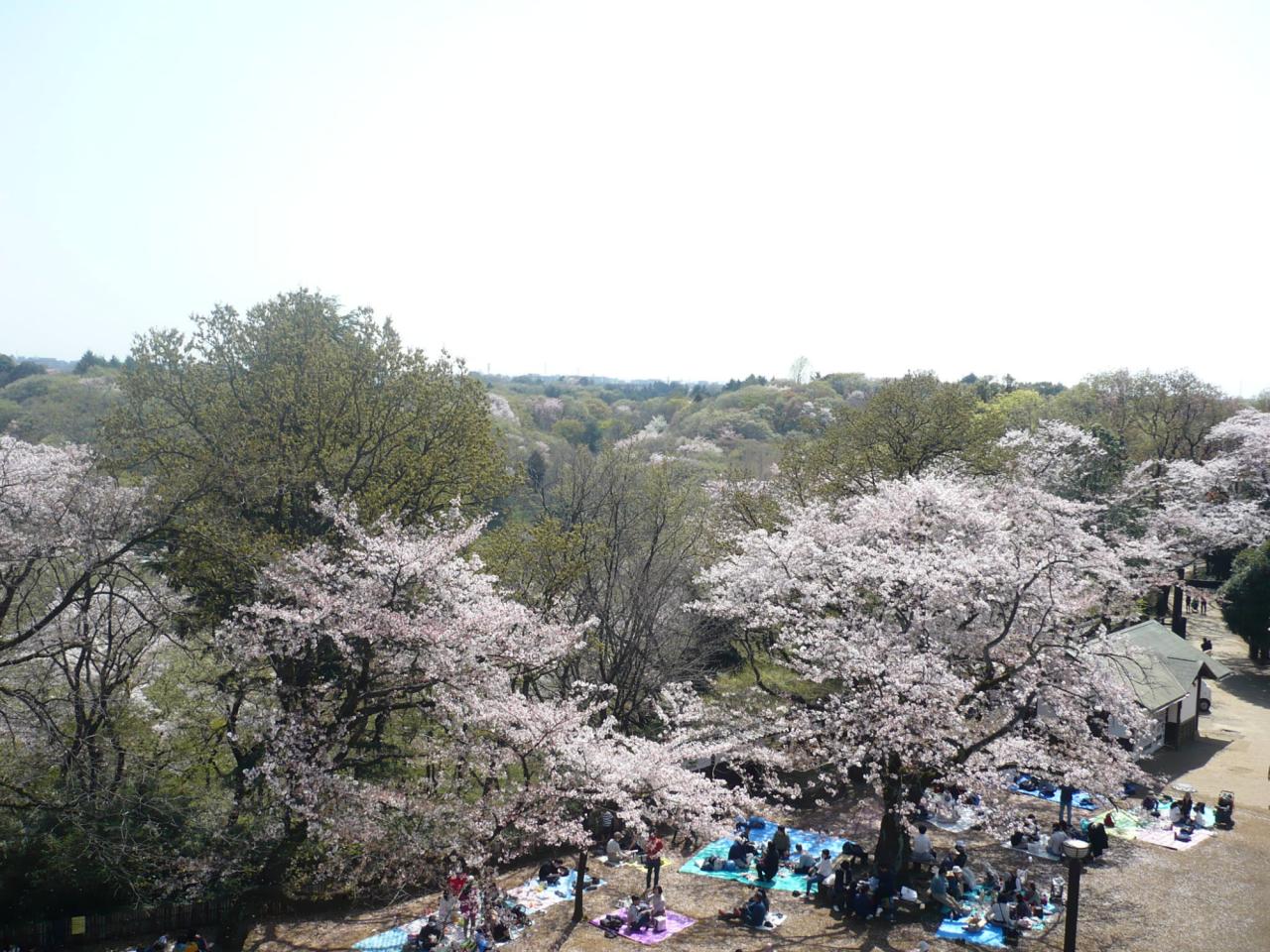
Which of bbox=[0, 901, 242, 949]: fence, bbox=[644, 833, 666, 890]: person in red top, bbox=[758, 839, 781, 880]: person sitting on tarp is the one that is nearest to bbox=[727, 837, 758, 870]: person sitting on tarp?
bbox=[758, 839, 781, 880]: person sitting on tarp

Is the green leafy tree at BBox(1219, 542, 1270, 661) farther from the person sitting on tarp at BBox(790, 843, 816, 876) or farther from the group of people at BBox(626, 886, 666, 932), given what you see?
the group of people at BBox(626, 886, 666, 932)

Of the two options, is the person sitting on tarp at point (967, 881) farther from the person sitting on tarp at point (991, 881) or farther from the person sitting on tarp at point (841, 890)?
the person sitting on tarp at point (841, 890)

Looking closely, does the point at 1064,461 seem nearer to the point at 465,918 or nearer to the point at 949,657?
the point at 949,657

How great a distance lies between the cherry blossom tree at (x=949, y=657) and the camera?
14.7 metres

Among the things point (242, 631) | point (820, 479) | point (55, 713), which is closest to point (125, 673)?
point (55, 713)

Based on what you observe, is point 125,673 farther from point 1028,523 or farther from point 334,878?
point 1028,523

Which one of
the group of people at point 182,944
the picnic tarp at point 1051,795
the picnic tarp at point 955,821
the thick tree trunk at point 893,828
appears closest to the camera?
the group of people at point 182,944

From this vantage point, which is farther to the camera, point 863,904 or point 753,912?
point 863,904

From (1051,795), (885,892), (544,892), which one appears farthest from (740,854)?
(1051,795)

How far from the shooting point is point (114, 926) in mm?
13852

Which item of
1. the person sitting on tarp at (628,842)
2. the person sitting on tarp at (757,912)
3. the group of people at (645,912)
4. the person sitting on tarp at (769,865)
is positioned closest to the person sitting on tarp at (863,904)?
the person sitting on tarp at (757,912)

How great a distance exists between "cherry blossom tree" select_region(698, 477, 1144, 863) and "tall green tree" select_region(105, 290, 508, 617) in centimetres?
749

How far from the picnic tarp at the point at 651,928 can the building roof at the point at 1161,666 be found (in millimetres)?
12488

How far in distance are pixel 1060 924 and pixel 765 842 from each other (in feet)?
18.8
